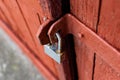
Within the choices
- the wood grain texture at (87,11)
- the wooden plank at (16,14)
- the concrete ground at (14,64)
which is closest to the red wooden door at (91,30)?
the wood grain texture at (87,11)

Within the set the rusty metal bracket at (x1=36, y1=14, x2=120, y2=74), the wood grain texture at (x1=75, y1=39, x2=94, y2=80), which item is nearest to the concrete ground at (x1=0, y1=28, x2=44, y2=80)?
the wood grain texture at (x1=75, y1=39, x2=94, y2=80)

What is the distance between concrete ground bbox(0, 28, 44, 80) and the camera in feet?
5.48

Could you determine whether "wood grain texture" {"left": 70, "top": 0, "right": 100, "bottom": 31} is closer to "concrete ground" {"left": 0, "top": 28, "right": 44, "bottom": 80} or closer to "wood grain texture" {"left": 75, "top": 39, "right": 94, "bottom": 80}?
"wood grain texture" {"left": 75, "top": 39, "right": 94, "bottom": 80}

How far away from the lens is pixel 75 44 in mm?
753

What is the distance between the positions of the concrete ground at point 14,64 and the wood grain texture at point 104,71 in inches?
35.8

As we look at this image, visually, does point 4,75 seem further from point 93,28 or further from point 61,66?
point 93,28

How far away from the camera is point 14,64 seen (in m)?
1.72

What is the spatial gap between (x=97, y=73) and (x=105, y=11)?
327 mm

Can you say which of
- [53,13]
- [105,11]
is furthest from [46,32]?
[105,11]

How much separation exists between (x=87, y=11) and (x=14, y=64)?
123 cm

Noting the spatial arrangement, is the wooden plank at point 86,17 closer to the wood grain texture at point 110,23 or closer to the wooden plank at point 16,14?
the wood grain texture at point 110,23

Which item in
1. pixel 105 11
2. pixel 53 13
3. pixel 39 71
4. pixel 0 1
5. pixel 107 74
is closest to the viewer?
Answer: pixel 105 11

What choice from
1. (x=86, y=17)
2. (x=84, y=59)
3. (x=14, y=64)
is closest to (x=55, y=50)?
(x=84, y=59)

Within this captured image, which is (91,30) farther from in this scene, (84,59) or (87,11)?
(84,59)
